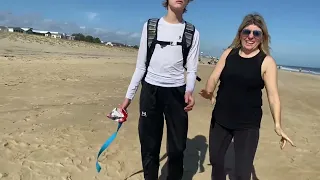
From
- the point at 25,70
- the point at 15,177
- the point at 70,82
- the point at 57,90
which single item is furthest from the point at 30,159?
the point at 25,70

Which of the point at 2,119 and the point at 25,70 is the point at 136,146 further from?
the point at 25,70

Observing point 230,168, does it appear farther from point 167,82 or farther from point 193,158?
A: point 167,82

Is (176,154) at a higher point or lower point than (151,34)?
lower

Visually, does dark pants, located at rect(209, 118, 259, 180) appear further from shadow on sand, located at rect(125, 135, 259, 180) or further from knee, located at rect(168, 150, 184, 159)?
shadow on sand, located at rect(125, 135, 259, 180)

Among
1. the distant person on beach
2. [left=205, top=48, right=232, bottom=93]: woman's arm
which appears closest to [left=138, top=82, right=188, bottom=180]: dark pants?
the distant person on beach

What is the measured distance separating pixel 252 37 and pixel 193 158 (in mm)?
2806

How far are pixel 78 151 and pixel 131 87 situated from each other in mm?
2118

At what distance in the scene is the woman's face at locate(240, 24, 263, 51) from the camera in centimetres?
360

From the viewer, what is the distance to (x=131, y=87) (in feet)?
12.8

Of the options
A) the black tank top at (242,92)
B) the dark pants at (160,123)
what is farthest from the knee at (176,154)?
the black tank top at (242,92)

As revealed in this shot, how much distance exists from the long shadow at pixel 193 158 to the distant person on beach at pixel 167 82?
1.08m

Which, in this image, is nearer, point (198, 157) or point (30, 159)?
Result: point (30, 159)

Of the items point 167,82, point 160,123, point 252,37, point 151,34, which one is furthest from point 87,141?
point 252,37

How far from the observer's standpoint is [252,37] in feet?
11.8
